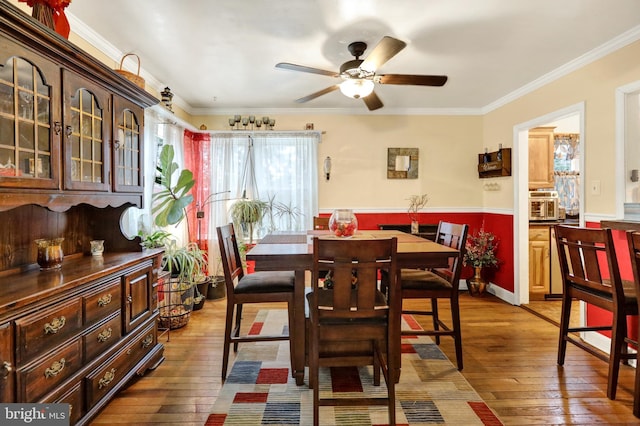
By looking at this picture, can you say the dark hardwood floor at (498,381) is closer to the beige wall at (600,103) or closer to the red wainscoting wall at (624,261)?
the red wainscoting wall at (624,261)

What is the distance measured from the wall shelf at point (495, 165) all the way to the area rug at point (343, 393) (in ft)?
8.25

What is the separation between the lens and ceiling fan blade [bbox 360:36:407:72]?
2.04 metres

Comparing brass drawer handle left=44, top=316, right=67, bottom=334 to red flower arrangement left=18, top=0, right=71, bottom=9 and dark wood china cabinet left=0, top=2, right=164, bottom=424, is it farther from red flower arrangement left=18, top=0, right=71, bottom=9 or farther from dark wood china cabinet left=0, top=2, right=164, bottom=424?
red flower arrangement left=18, top=0, right=71, bottom=9

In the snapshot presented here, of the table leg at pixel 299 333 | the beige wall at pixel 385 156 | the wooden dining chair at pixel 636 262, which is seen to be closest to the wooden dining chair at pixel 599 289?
the wooden dining chair at pixel 636 262

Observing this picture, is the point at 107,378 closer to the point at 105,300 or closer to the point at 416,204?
the point at 105,300

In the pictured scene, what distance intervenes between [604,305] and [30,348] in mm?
3108

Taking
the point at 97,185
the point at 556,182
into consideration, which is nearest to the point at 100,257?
the point at 97,185

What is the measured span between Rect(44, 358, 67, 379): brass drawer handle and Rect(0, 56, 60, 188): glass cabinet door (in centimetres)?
79

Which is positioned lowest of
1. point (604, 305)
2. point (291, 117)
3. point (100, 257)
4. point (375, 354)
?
point (375, 354)

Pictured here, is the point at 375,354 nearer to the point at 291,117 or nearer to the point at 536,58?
the point at 536,58

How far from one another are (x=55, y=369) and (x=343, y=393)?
1.51 meters

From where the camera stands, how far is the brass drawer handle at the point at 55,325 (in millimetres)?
1469

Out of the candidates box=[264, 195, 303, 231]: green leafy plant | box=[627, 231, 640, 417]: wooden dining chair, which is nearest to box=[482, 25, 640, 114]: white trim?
box=[627, 231, 640, 417]: wooden dining chair

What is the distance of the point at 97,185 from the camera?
1947mm
